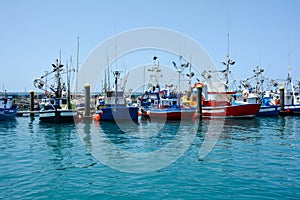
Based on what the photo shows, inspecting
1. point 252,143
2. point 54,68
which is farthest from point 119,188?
point 54,68

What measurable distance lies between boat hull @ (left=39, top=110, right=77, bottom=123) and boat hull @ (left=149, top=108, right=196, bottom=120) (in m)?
10.6

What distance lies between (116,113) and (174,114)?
7.47 metres

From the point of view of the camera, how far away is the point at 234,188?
9.95 meters

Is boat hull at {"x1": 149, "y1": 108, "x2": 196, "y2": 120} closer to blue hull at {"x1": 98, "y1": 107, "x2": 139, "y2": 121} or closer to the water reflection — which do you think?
blue hull at {"x1": 98, "y1": 107, "x2": 139, "y2": 121}

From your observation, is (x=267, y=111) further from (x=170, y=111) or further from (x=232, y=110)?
(x=170, y=111)

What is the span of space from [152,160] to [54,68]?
3259 cm

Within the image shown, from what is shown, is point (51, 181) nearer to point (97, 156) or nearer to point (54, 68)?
point (97, 156)

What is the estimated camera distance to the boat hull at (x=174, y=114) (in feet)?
120

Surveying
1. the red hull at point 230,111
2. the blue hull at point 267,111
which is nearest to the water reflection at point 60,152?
the red hull at point 230,111

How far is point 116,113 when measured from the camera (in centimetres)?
3338

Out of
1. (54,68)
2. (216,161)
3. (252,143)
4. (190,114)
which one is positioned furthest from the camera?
(54,68)

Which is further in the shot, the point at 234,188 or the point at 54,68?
Result: the point at 54,68

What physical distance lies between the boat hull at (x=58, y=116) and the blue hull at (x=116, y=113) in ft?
11.3

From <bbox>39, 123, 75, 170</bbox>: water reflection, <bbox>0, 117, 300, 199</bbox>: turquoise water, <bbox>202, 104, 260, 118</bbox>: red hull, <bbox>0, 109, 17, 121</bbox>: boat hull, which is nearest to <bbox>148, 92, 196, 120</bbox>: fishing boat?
<bbox>202, 104, 260, 118</bbox>: red hull
